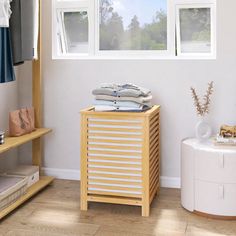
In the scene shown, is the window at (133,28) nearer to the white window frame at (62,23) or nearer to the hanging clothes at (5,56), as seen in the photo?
the white window frame at (62,23)

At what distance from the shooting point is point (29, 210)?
297 cm

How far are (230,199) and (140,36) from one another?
1626 millimetres

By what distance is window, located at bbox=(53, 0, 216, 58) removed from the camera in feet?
11.3

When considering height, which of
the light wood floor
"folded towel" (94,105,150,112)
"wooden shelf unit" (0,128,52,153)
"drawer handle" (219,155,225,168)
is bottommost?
the light wood floor

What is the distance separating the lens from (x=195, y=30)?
11.4ft

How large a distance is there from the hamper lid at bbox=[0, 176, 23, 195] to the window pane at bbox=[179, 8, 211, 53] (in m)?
1.75

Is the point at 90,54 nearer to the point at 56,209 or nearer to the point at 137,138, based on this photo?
the point at 137,138

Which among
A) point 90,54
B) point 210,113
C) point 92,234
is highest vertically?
point 90,54

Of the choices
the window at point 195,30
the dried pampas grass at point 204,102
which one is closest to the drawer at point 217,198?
the dried pampas grass at point 204,102

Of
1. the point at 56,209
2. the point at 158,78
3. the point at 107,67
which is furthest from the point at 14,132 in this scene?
the point at 158,78

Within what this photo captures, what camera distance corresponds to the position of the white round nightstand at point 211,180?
8.96 ft

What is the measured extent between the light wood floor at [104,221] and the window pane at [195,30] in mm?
1281

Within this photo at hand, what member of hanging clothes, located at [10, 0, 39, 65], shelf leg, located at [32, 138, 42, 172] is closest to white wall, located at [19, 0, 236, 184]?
shelf leg, located at [32, 138, 42, 172]

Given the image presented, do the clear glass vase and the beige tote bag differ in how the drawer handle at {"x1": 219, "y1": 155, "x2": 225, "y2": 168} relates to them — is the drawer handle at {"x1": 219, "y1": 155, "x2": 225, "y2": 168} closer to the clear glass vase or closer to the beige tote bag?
the clear glass vase
